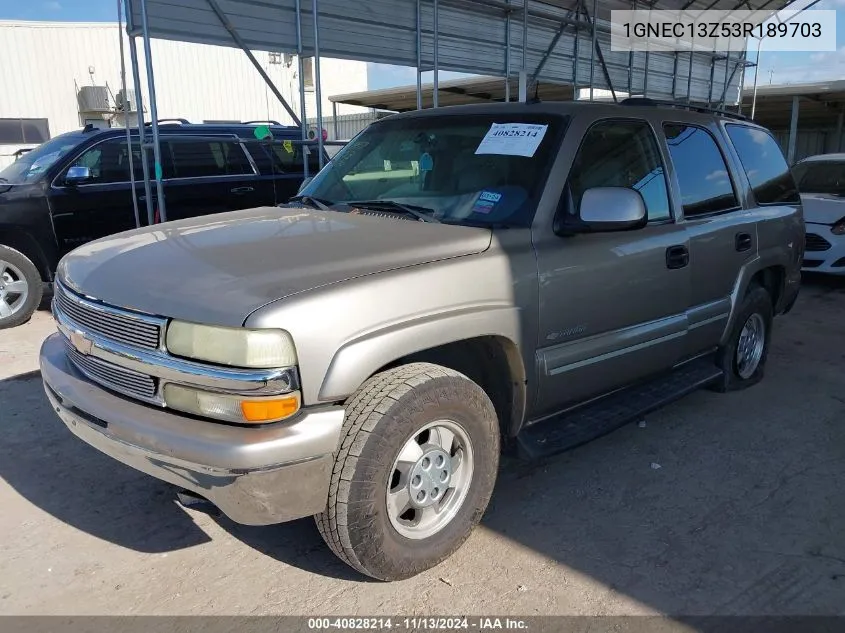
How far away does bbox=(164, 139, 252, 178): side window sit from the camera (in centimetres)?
782

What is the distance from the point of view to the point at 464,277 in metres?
2.75

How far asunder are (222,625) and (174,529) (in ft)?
2.55

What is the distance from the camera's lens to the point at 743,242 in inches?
173

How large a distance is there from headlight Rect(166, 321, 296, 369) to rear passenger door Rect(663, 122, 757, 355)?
2617 mm

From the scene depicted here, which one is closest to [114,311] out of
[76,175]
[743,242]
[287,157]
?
[743,242]

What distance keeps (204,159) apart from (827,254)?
7.61m

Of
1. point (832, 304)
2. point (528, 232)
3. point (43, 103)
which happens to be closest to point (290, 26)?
point (528, 232)

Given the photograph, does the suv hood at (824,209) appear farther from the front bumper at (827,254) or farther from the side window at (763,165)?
the side window at (763,165)

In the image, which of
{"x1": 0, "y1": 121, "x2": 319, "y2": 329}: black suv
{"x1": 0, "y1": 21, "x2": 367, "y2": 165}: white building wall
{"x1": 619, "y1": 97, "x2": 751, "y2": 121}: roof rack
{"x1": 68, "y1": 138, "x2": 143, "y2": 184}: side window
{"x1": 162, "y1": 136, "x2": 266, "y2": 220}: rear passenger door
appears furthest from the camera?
{"x1": 0, "y1": 21, "x2": 367, "y2": 165}: white building wall

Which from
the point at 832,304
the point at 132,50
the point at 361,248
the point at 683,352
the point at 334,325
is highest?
the point at 132,50

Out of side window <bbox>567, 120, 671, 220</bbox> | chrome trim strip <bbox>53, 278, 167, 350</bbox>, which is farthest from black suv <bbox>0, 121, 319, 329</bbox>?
side window <bbox>567, 120, 671, 220</bbox>

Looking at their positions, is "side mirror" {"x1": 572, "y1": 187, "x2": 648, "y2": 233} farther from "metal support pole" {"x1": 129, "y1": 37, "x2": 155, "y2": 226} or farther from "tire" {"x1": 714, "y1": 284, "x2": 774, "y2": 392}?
"metal support pole" {"x1": 129, "y1": 37, "x2": 155, "y2": 226}

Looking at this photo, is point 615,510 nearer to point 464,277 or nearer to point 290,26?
point 464,277

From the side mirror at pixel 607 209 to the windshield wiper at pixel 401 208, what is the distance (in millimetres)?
677
